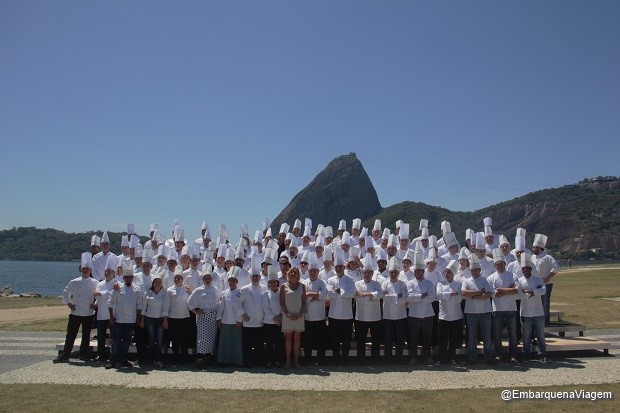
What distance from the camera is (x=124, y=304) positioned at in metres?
9.95

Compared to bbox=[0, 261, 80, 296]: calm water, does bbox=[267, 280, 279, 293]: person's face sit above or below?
above

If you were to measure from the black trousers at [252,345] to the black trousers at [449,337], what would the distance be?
3.60 metres

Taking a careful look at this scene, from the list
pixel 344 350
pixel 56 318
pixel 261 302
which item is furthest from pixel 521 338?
pixel 56 318

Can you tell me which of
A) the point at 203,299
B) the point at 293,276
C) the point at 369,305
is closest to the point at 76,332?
the point at 203,299

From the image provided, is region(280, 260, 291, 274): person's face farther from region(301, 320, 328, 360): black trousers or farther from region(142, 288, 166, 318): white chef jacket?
region(142, 288, 166, 318): white chef jacket

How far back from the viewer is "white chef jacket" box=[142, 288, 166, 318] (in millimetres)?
9922

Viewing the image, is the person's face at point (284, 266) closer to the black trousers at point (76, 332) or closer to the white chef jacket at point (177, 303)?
the white chef jacket at point (177, 303)

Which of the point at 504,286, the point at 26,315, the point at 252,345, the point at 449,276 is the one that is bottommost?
the point at 26,315

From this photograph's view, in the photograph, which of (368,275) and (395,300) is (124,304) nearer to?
(368,275)

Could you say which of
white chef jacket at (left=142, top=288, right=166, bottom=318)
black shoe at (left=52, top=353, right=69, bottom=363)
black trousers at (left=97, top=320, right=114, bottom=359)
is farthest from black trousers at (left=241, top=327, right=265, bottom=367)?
black shoe at (left=52, top=353, right=69, bottom=363)

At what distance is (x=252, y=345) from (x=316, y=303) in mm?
1529

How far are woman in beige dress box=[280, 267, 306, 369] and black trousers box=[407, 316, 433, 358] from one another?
2206 mm

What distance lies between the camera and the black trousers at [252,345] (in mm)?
9917

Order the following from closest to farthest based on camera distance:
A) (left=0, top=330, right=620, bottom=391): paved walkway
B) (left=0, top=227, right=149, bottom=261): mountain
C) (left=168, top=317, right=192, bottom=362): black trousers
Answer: (left=0, top=330, right=620, bottom=391): paved walkway
(left=168, top=317, right=192, bottom=362): black trousers
(left=0, top=227, right=149, bottom=261): mountain
